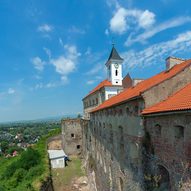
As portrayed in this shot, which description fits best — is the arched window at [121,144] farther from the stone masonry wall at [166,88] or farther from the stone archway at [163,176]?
the stone archway at [163,176]

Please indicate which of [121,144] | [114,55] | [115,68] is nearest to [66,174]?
[121,144]

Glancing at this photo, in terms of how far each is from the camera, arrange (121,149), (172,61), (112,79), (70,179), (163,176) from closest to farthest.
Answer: (163,176) → (121,149) → (172,61) → (70,179) → (112,79)

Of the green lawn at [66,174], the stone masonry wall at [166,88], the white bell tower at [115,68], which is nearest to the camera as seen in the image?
the stone masonry wall at [166,88]

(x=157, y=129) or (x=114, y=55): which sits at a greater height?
(x=114, y=55)

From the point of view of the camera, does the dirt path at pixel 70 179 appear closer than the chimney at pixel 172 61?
No

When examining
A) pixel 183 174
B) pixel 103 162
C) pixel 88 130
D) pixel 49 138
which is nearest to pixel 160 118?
pixel 183 174

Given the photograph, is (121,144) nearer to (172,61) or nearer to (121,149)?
(121,149)

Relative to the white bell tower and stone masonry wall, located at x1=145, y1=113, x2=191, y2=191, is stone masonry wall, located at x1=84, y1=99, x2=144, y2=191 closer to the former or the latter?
stone masonry wall, located at x1=145, y1=113, x2=191, y2=191

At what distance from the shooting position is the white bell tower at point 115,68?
36.7m

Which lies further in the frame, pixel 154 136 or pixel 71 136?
pixel 71 136

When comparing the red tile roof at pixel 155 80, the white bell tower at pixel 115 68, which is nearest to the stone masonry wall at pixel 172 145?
the red tile roof at pixel 155 80

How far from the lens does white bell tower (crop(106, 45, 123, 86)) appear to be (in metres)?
36.7

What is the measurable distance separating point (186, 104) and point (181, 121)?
72 centimetres

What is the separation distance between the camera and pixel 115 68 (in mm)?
37062
